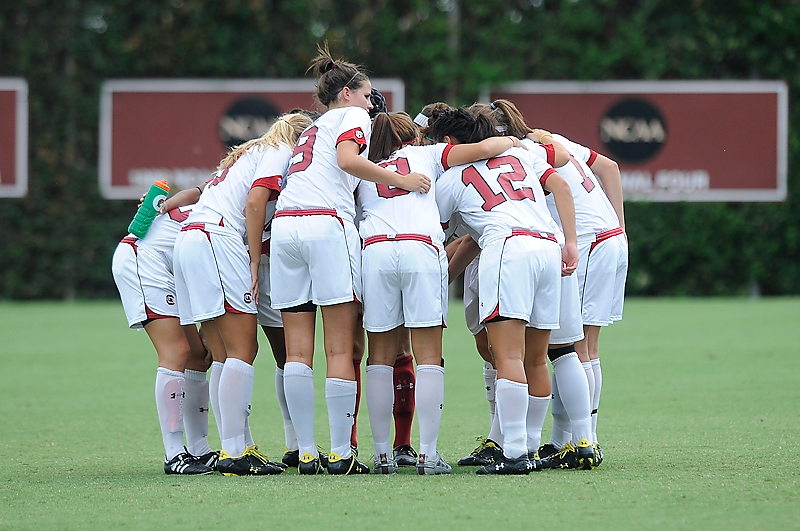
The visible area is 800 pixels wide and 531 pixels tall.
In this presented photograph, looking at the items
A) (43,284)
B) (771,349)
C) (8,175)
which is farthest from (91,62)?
(771,349)

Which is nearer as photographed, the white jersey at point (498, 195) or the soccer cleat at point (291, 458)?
Answer: the white jersey at point (498, 195)

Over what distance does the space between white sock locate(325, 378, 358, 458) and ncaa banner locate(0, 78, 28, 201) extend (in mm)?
12589

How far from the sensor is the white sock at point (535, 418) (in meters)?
4.50

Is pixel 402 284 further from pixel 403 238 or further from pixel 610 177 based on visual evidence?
pixel 610 177

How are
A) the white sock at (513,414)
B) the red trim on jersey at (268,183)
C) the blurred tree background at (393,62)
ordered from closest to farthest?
→ the white sock at (513,414) → the red trim on jersey at (268,183) → the blurred tree background at (393,62)

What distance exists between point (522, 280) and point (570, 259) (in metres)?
0.35

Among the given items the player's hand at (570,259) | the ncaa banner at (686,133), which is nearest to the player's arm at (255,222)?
the player's hand at (570,259)

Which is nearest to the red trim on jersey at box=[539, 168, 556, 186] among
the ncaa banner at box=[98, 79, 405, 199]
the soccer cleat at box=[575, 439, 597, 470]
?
the soccer cleat at box=[575, 439, 597, 470]

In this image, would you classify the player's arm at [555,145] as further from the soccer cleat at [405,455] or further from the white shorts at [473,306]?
the soccer cleat at [405,455]

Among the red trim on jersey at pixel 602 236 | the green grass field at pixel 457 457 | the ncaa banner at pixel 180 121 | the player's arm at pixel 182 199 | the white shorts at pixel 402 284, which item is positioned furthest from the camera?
the ncaa banner at pixel 180 121

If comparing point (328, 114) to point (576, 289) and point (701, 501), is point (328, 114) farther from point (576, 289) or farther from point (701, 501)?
point (701, 501)

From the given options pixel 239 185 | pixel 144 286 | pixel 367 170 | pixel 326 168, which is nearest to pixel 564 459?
pixel 367 170

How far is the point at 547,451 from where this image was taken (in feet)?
15.9

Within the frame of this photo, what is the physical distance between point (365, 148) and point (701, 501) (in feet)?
6.86
